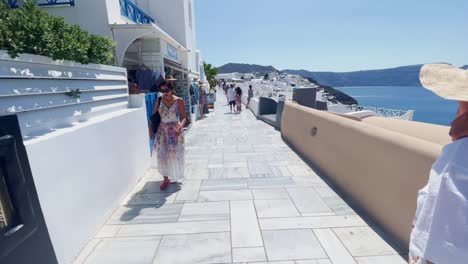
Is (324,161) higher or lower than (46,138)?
lower

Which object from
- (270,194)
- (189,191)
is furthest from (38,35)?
(270,194)

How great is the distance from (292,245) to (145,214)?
2.00 metres

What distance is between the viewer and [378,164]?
3.03m

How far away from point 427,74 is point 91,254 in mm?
3271

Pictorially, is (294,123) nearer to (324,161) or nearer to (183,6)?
(324,161)

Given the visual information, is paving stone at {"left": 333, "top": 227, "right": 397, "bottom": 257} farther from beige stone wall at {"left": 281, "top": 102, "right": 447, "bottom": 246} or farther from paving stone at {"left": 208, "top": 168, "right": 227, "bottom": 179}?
paving stone at {"left": 208, "top": 168, "right": 227, "bottom": 179}

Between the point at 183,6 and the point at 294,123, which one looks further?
the point at 183,6

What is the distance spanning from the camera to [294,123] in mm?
6918

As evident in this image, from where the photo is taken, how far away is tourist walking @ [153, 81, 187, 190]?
403 cm

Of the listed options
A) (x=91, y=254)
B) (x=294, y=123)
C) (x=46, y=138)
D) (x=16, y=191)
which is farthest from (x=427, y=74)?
(x=294, y=123)

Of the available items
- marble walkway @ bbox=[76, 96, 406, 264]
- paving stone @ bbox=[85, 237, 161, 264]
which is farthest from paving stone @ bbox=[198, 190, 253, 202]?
paving stone @ bbox=[85, 237, 161, 264]

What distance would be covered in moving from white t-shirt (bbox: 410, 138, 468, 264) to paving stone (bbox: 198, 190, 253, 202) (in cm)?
291

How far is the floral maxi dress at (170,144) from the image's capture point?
4039 millimetres

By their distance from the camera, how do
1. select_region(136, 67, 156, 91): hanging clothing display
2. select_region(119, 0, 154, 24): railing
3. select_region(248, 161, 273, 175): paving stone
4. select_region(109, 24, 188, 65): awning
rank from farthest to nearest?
select_region(119, 0, 154, 24): railing
select_region(136, 67, 156, 91): hanging clothing display
select_region(109, 24, 188, 65): awning
select_region(248, 161, 273, 175): paving stone
